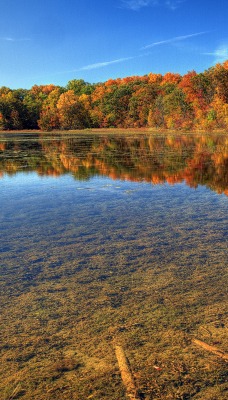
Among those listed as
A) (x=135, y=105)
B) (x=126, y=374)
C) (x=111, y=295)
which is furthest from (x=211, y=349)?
(x=135, y=105)

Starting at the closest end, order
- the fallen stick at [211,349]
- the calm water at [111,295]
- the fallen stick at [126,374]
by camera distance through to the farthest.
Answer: the fallen stick at [126,374] < the calm water at [111,295] < the fallen stick at [211,349]

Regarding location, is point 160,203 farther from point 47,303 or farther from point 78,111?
point 78,111

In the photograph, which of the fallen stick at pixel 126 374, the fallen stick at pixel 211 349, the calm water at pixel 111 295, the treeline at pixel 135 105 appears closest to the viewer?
the fallen stick at pixel 126 374

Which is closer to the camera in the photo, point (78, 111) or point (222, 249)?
point (222, 249)

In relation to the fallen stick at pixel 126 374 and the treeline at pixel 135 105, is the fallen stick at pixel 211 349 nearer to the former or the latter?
the fallen stick at pixel 126 374

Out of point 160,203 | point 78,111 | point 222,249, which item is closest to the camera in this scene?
point 222,249

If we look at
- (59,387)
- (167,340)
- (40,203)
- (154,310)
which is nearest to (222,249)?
(154,310)

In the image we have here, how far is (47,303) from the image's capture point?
151 inches

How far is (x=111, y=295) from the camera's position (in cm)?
397

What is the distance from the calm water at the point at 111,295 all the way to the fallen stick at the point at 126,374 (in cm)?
5

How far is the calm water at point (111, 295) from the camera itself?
269 centimetres

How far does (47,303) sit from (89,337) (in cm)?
84

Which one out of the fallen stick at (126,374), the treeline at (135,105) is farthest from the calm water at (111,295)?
the treeline at (135,105)

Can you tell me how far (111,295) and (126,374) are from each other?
1318 mm
